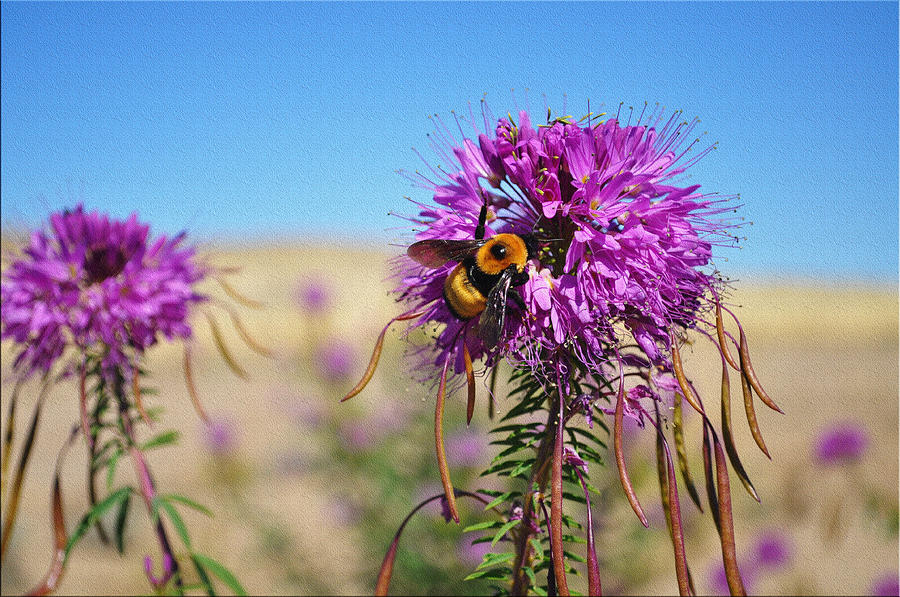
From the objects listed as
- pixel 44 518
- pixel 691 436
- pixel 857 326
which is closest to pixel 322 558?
pixel 44 518

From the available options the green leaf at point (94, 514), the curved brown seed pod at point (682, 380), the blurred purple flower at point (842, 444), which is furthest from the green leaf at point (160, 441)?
the blurred purple flower at point (842, 444)

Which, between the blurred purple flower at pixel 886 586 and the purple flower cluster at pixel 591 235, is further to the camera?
the blurred purple flower at pixel 886 586

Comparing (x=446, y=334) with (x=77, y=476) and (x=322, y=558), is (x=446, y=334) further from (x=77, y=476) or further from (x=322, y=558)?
(x=77, y=476)

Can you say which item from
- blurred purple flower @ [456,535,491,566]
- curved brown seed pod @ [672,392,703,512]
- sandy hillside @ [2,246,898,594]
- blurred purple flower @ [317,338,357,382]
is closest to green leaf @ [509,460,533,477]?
curved brown seed pod @ [672,392,703,512]

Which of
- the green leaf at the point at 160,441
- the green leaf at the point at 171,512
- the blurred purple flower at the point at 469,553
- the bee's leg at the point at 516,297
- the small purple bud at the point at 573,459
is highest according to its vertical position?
the bee's leg at the point at 516,297

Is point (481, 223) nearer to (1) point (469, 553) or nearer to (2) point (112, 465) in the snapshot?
(2) point (112, 465)

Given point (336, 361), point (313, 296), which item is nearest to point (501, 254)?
point (336, 361)

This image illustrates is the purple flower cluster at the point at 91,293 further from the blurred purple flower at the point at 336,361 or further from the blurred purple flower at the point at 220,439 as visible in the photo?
the blurred purple flower at the point at 220,439
